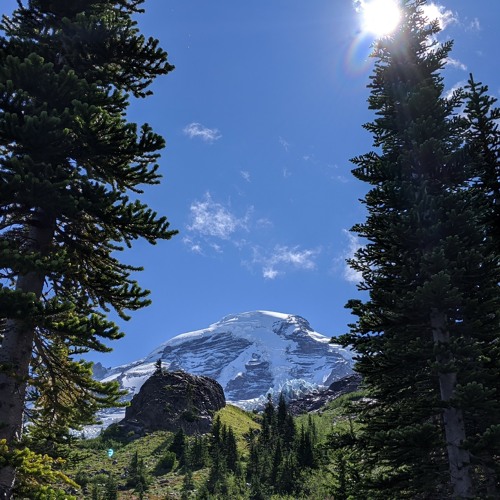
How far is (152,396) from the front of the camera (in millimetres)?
110875

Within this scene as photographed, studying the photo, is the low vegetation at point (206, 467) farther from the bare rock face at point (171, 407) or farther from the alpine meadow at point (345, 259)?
the alpine meadow at point (345, 259)

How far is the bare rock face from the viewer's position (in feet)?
348

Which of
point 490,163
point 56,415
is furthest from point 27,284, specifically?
point 490,163

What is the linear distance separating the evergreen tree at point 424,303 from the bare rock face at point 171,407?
9648 centimetres

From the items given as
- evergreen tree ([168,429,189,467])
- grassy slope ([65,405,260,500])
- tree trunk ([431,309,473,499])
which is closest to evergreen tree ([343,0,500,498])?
tree trunk ([431,309,473,499])

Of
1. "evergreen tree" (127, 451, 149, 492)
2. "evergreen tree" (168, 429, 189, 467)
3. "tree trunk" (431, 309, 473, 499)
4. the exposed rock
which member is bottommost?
"evergreen tree" (127, 451, 149, 492)

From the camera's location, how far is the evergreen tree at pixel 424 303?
39.8 ft

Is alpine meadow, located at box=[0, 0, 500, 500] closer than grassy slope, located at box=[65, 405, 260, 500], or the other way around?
alpine meadow, located at box=[0, 0, 500, 500]

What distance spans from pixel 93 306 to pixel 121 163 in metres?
3.55

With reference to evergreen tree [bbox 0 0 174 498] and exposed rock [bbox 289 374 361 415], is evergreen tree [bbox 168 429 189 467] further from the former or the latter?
exposed rock [bbox 289 374 361 415]

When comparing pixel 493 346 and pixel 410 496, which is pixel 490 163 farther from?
pixel 410 496

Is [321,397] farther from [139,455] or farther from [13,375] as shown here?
[13,375]

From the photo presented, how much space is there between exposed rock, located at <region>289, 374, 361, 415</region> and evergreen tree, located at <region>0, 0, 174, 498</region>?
16664 centimetres

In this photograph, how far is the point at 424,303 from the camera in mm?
12695
